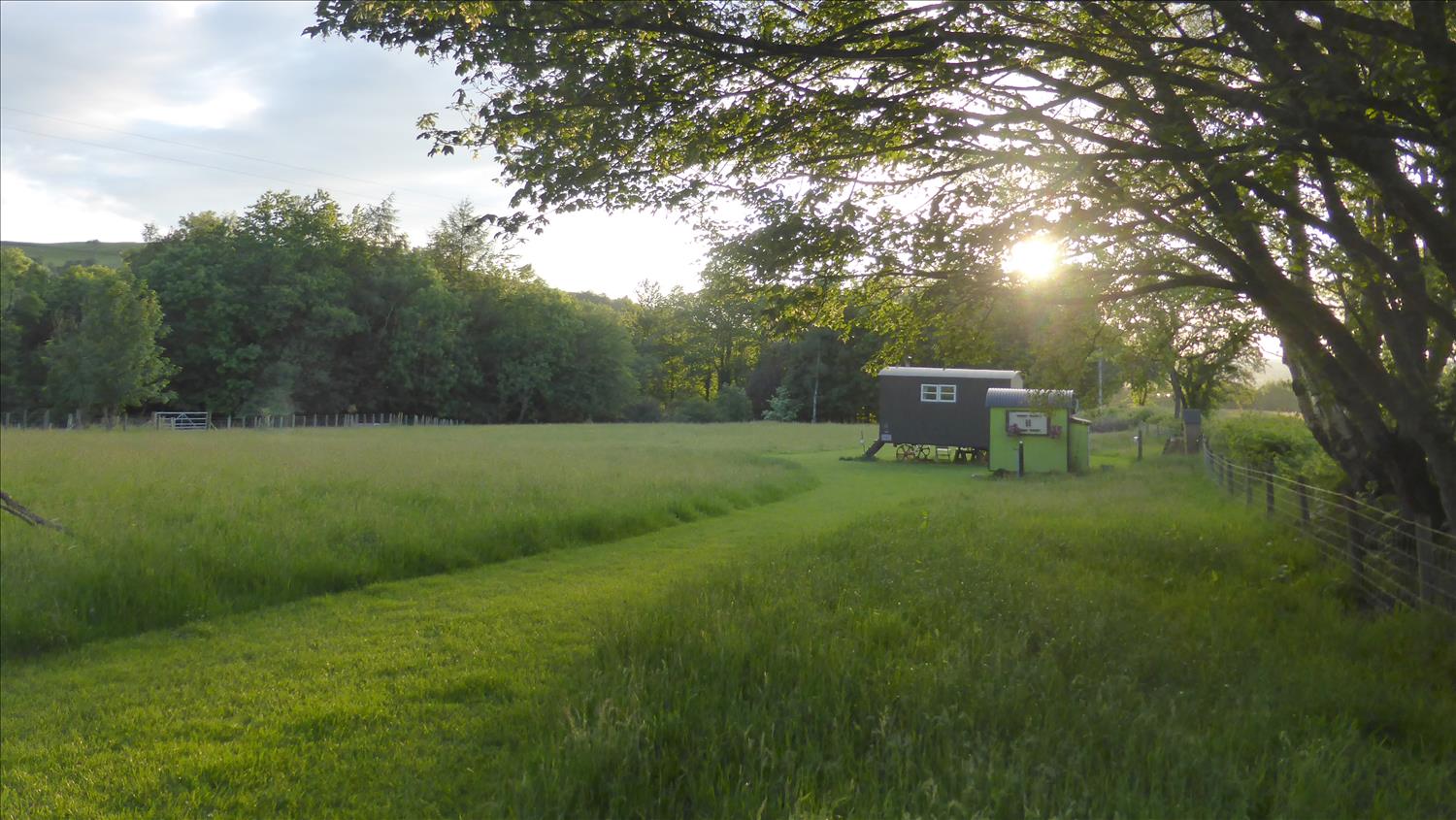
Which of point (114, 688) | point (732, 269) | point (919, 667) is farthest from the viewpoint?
point (732, 269)

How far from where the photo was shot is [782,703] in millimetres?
4727

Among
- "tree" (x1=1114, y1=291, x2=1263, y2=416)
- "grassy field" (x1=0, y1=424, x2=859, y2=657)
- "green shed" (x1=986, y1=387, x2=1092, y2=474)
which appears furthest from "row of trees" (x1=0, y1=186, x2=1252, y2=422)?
"grassy field" (x1=0, y1=424, x2=859, y2=657)

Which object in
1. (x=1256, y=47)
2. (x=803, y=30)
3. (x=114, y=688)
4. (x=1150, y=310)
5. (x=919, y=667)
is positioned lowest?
(x=114, y=688)

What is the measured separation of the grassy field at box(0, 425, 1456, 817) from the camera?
395 cm

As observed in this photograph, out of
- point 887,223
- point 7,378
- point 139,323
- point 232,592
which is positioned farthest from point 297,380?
point 887,223

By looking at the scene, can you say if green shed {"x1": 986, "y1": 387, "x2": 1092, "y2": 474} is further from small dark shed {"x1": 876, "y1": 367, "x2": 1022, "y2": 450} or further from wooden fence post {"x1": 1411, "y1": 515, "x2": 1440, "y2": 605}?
wooden fence post {"x1": 1411, "y1": 515, "x2": 1440, "y2": 605}

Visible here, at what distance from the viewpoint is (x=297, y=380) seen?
191ft

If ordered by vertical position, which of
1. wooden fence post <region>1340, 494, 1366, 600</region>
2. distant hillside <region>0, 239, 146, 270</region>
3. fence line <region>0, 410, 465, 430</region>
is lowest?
fence line <region>0, 410, 465, 430</region>

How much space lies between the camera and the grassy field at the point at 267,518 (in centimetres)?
821

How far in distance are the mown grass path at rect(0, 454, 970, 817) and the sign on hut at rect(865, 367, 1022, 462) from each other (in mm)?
23627

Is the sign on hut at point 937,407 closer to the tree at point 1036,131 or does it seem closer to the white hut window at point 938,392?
the white hut window at point 938,392

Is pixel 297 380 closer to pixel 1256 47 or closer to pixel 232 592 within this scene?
pixel 232 592

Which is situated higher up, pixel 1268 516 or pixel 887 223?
pixel 887 223

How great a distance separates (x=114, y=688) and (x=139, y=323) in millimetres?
40245
